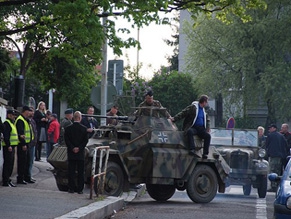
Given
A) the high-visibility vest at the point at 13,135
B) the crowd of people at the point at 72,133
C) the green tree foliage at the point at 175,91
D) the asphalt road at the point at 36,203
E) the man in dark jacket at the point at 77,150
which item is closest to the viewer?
the asphalt road at the point at 36,203

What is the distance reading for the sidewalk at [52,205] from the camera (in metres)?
13.6

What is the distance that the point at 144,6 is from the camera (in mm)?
18750

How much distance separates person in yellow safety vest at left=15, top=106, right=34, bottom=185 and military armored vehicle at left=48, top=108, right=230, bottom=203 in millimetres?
851

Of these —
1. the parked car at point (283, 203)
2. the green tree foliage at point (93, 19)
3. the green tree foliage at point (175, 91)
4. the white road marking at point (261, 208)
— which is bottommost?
the white road marking at point (261, 208)

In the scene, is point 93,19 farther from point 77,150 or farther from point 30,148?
point 30,148

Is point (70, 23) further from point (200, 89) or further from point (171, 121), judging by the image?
point (200, 89)

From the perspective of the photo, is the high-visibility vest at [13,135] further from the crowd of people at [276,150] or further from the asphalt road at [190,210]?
the crowd of people at [276,150]

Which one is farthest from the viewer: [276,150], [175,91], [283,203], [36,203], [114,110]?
[175,91]

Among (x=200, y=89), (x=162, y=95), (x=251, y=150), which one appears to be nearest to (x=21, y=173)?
(x=251, y=150)

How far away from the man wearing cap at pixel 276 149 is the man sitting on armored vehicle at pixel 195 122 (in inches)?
311

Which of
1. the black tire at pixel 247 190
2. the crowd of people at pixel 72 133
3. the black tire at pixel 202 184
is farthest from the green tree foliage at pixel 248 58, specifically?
the black tire at pixel 202 184

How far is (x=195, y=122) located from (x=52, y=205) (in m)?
5.31

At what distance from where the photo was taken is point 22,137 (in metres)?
19.6

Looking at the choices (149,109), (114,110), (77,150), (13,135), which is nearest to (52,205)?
(77,150)
